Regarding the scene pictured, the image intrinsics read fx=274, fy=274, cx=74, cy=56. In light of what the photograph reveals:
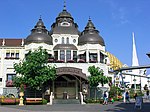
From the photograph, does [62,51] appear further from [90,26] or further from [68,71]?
[68,71]

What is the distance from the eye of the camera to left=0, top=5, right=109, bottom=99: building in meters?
45.2

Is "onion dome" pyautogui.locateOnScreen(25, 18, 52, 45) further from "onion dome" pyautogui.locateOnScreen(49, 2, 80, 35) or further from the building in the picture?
"onion dome" pyautogui.locateOnScreen(49, 2, 80, 35)

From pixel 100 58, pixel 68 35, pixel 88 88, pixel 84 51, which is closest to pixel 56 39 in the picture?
pixel 68 35

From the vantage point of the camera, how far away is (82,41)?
51219 mm

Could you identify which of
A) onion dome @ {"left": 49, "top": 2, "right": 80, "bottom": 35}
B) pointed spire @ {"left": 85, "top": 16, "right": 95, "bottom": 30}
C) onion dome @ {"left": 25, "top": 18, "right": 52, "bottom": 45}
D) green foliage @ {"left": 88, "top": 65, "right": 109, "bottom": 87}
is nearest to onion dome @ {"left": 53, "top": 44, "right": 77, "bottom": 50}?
onion dome @ {"left": 25, "top": 18, "right": 52, "bottom": 45}

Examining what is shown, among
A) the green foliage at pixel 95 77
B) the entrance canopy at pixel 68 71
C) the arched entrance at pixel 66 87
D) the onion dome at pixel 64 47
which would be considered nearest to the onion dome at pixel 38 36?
the onion dome at pixel 64 47

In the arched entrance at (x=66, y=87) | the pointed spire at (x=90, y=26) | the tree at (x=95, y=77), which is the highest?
the pointed spire at (x=90, y=26)

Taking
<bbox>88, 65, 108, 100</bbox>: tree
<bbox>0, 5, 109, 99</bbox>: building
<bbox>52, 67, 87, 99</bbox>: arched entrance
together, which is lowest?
<bbox>52, 67, 87, 99</bbox>: arched entrance

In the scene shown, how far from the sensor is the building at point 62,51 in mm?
45188

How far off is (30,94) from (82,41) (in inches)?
564

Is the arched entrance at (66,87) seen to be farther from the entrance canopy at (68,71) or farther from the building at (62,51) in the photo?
the entrance canopy at (68,71)

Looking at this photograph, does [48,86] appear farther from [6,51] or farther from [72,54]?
[6,51]

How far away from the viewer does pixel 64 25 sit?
55.1 metres

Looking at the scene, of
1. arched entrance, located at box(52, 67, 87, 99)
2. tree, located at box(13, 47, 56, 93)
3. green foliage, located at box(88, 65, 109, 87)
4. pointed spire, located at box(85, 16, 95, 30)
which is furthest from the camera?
pointed spire, located at box(85, 16, 95, 30)
